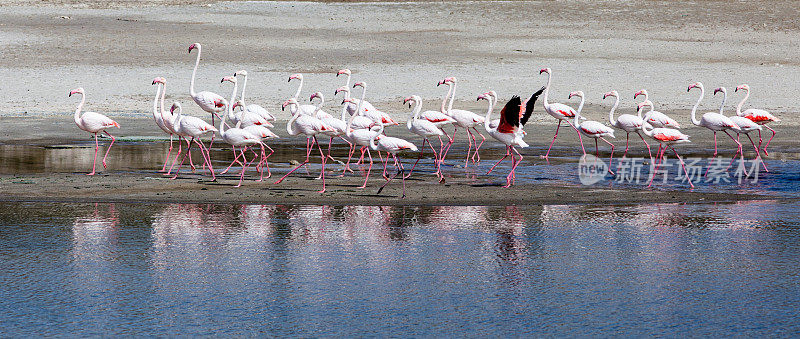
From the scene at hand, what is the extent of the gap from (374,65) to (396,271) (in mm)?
21448

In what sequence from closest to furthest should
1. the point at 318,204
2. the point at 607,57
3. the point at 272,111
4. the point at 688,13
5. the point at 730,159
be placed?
the point at 318,204 < the point at 730,159 < the point at 272,111 < the point at 607,57 < the point at 688,13

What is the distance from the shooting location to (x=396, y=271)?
7344 mm

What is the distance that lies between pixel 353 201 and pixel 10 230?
357 cm

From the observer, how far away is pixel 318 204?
10.5m

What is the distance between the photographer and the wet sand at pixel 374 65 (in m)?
11.8

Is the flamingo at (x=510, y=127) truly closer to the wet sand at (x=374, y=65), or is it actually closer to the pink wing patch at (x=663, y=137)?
the wet sand at (x=374, y=65)

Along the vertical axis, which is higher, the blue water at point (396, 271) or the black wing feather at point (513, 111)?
the black wing feather at point (513, 111)

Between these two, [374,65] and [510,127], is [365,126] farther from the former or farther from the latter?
[374,65]

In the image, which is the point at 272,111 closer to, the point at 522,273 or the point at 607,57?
the point at 607,57

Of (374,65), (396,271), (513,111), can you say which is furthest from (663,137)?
(374,65)

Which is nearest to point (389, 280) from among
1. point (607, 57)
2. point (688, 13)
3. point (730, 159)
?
point (730, 159)

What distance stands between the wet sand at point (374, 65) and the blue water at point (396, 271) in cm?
137

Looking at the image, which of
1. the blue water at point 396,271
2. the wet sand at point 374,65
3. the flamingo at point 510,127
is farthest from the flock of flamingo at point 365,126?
the blue water at point 396,271

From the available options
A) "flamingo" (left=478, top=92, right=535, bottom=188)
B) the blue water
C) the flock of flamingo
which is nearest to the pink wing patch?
the flock of flamingo
